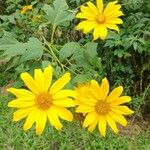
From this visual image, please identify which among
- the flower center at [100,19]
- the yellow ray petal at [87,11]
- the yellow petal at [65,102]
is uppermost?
the yellow ray petal at [87,11]

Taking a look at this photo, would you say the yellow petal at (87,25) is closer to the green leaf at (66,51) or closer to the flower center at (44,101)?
the green leaf at (66,51)

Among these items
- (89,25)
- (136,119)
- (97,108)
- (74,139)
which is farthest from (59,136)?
(97,108)

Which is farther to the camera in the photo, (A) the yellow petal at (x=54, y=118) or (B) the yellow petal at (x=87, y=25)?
(B) the yellow petal at (x=87, y=25)

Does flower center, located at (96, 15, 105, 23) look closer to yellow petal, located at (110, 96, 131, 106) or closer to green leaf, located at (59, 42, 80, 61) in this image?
green leaf, located at (59, 42, 80, 61)

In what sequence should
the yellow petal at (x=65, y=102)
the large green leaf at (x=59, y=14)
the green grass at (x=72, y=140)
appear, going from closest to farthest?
the yellow petal at (x=65, y=102)
the large green leaf at (x=59, y=14)
the green grass at (x=72, y=140)

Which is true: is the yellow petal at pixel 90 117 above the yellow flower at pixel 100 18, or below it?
below

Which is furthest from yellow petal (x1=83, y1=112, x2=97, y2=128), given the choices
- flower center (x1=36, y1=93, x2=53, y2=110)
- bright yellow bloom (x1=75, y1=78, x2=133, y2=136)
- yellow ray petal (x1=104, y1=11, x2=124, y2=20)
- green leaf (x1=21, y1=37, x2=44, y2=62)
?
yellow ray petal (x1=104, y1=11, x2=124, y2=20)

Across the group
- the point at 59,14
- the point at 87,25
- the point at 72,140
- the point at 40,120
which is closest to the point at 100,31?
the point at 87,25

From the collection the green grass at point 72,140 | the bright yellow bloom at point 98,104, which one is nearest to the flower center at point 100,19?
the bright yellow bloom at point 98,104
